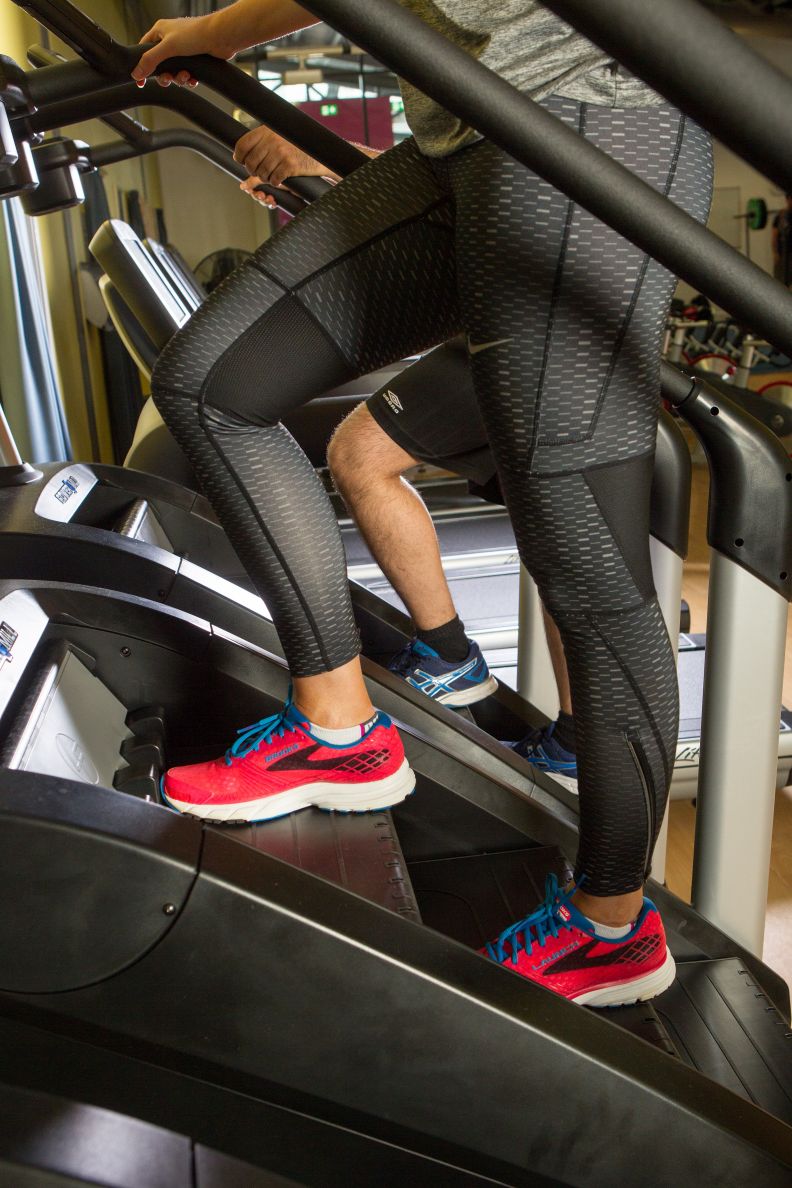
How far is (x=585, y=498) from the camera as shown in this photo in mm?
878

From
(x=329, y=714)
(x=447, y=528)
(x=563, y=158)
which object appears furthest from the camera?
(x=447, y=528)

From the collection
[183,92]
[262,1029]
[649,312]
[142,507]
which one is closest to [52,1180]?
[262,1029]

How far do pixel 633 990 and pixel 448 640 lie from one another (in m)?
0.82

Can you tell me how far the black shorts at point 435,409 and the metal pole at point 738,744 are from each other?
1.70 feet

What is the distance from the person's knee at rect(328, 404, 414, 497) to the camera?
1.74 meters

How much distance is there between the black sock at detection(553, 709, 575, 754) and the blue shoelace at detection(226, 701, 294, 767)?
0.60 m

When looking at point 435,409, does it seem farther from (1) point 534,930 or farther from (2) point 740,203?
(2) point 740,203

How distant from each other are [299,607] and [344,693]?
12cm

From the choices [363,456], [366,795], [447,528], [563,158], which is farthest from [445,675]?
[447,528]

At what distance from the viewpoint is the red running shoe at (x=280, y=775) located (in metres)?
1.15

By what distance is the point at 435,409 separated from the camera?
1651mm

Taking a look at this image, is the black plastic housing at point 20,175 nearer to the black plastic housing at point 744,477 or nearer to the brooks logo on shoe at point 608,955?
the black plastic housing at point 744,477

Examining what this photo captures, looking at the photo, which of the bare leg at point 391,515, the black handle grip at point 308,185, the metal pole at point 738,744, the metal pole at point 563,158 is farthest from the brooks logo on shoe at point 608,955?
the black handle grip at point 308,185

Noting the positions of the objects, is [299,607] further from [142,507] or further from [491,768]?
[142,507]
